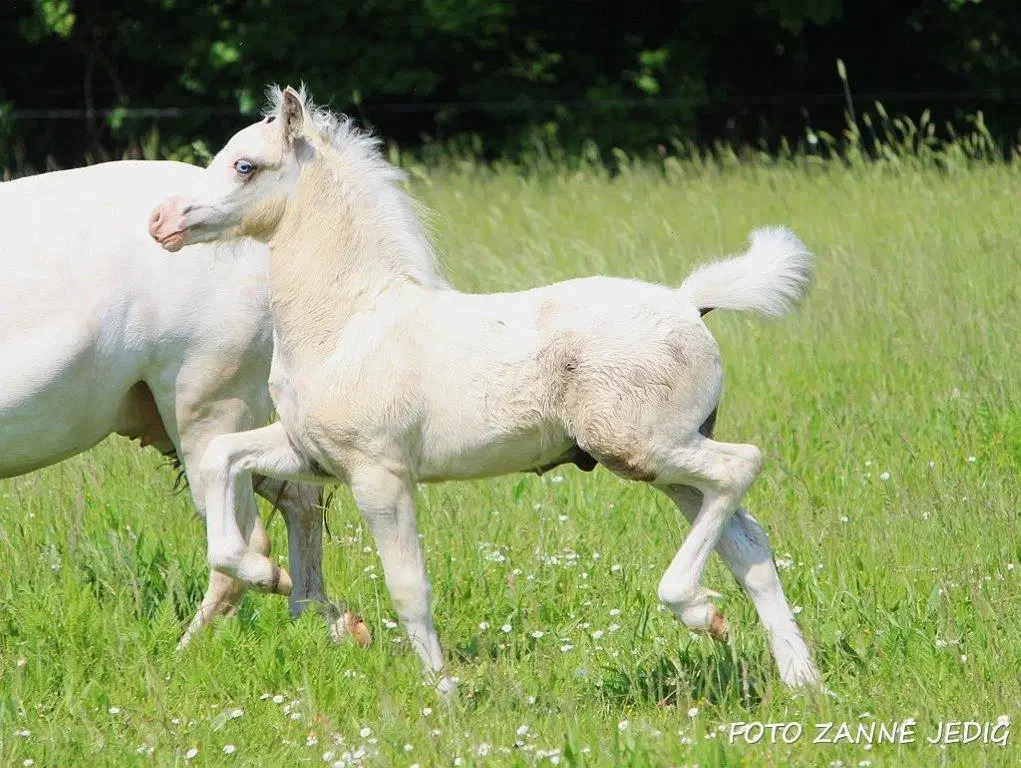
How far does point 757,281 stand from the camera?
3959 millimetres

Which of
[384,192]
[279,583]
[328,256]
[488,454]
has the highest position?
[384,192]

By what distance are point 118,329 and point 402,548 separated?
4.35ft

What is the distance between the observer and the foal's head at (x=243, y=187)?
3951mm

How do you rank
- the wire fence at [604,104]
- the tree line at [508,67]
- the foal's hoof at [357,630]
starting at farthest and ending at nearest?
the tree line at [508,67] < the wire fence at [604,104] < the foal's hoof at [357,630]

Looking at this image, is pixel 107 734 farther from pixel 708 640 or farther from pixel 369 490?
pixel 708 640

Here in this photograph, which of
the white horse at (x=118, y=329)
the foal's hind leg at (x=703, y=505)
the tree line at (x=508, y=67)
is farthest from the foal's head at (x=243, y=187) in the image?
the tree line at (x=508, y=67)

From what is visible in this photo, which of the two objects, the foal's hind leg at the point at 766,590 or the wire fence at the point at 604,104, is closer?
the foal's hind leg at the point at 766,590

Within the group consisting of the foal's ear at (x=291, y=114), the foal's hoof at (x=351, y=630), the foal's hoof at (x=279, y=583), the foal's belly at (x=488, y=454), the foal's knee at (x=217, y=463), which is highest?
the foal's ear at (x=291, y=114)

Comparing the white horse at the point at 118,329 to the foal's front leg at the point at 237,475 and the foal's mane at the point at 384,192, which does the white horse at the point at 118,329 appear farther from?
the foal's mane at the point at 384,192

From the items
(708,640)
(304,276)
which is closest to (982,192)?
(708,640)

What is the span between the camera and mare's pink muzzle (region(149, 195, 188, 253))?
3949mm

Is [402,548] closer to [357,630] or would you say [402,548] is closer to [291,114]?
[357,630]

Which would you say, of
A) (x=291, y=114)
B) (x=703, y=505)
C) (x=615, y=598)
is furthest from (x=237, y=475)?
(x=615, y=598)

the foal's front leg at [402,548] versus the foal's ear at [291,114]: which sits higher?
the foal's ear at [291,114]
